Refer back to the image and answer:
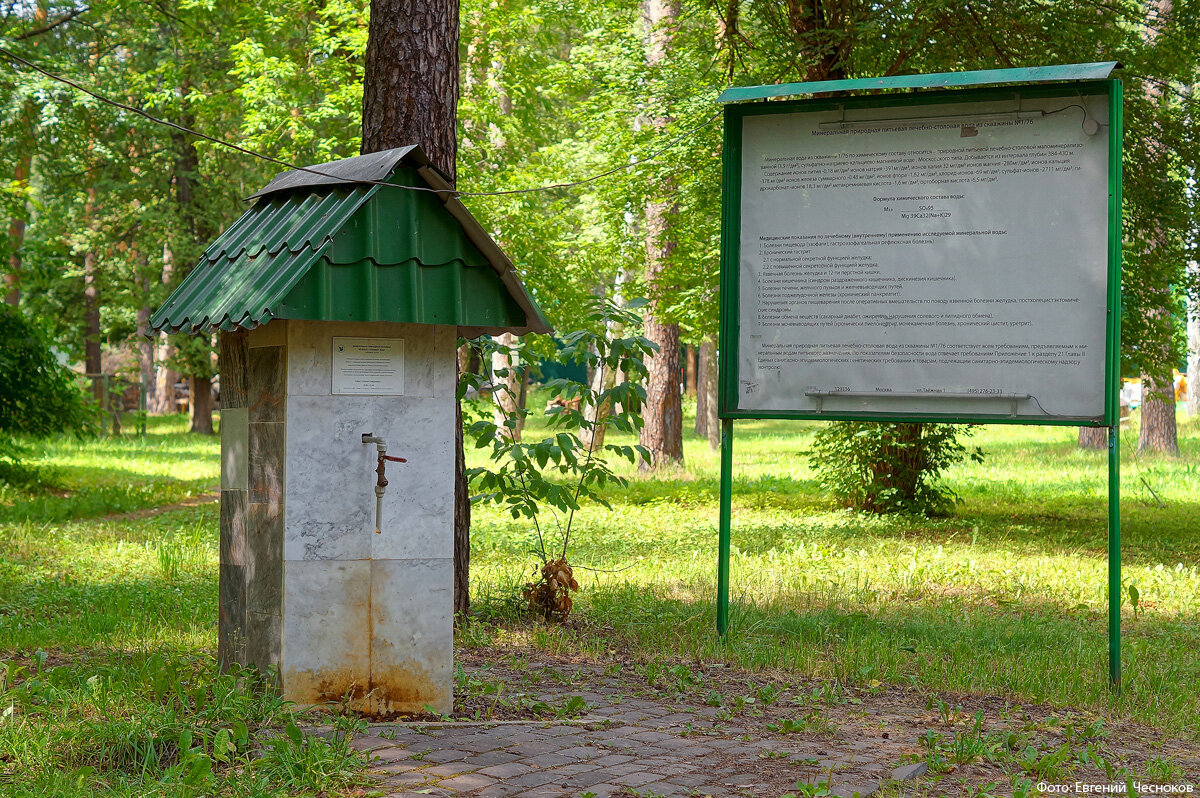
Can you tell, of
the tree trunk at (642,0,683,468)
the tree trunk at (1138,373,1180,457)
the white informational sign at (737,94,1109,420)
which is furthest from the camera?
the tree trunk at (1138,373,1180,457)

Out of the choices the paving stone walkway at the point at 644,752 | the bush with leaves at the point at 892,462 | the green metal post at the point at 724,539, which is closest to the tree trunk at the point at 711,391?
the bush with leaves at the point at 892,462

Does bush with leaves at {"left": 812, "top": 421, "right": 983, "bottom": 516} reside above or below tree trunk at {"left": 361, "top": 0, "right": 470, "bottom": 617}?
below

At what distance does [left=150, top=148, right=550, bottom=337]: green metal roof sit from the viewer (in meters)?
4.78

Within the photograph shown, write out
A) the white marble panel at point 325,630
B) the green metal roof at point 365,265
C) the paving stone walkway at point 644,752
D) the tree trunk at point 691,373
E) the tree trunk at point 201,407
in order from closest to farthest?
1. the paving stone walkway at point 644,752
2. the green metal roof at point 365,265
3. the white marble panel at point 325,630
4. the tree trunk at point 201,407
5. the tree trunk at point 691,373

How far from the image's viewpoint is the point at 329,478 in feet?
16.3

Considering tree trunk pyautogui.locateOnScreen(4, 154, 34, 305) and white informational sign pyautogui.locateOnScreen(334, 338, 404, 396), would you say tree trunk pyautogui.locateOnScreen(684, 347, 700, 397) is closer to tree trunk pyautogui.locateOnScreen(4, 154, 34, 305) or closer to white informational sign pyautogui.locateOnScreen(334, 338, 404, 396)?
tree trunk pyautogui.locateOnScreen(4, 154, 34, 305)

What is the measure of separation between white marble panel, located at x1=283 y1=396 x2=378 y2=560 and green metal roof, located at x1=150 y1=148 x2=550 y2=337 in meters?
0.47

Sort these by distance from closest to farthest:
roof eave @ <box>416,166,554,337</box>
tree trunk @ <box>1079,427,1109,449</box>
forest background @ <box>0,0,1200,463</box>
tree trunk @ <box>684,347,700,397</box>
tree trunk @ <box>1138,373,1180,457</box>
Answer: roof eave @ <box>416,166,554,337</box>
forest background @ <box>0,0,1200,463</box>
tree trunk @ <box>1138,373,1180,457</box>
tree trunk @ <box>1079,427,1109,449</box>
tree trunk @ <box>684,347,700,397</box>

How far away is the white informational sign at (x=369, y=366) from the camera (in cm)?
501

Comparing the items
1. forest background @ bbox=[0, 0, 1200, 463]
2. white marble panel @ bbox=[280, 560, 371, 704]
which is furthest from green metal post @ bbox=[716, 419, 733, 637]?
white marble panel @ bbox=[280, 560, 371, 704]

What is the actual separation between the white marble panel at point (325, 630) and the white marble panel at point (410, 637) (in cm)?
5

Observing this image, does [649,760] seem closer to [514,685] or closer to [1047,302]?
[514,685]

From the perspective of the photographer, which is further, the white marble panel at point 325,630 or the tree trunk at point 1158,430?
the tree trunk at point 1158,430

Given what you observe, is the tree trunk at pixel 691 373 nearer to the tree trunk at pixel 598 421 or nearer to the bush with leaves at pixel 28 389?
the tree trunk at pixel 598 421
